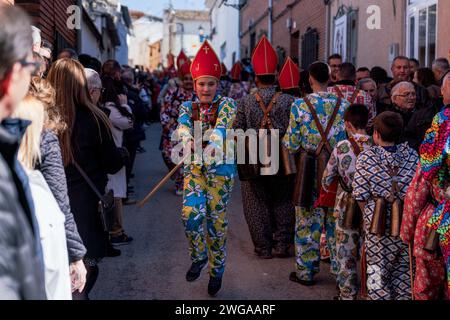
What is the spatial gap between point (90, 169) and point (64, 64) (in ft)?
2.21

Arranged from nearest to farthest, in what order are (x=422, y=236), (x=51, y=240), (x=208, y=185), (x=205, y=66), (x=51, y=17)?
(x=51, y=240)
(x=422, y=236)
(x=208, y=185)
(x=205, y=66)
(x=51, y=17)

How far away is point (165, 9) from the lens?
77062mm

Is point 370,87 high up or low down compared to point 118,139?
up

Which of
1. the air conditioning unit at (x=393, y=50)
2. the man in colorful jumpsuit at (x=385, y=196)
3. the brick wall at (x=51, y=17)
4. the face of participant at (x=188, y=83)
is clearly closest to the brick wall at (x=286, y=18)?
the air conditioning unit at (x=393, y=50)

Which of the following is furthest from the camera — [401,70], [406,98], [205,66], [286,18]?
[286,18]

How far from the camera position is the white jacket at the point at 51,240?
2668 mm

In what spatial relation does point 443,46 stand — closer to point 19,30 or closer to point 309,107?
point 309,107

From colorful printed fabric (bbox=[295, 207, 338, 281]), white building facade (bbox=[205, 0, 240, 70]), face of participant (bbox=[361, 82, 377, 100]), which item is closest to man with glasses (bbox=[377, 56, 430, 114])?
face of participant (bbox=[361, 82, 377, 100])

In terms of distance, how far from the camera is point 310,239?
22.1 ft

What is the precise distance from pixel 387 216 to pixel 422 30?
23.5ft

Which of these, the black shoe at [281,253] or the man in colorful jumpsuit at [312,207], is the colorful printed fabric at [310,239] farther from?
the black shoe at [281,253]

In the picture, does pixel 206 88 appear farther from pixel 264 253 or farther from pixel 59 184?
pixel 59 184

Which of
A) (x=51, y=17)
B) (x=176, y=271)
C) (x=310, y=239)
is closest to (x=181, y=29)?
(x=51, y=17)

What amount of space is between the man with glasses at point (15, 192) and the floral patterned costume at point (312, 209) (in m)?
4.63
